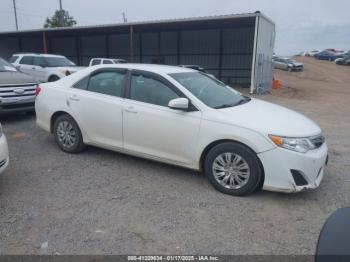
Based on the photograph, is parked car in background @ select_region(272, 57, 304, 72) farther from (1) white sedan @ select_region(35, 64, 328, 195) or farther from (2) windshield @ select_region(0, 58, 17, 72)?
(1) white sedan @ select_region(35, 64, 328, 195)

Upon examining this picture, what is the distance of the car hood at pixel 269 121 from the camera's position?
3.86m

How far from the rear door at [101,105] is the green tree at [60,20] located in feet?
126

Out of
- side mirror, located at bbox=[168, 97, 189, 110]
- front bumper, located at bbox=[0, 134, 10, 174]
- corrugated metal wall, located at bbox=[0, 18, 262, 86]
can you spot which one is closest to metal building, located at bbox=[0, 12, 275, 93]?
corrugated metal wall, located at bbox=[0, 18, 262, 86]

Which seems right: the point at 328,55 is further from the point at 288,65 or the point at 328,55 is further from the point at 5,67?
the point at 5,67

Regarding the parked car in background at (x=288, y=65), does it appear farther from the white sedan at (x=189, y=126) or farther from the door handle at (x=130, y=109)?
the door handle at (x=130, y=109)

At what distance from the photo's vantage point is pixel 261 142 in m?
3.80

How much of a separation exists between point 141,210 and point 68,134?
2.44 meters

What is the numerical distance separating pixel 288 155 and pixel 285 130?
328mm

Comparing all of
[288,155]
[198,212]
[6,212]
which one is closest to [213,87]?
[288,155]

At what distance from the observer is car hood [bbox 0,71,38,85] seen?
7.63 m

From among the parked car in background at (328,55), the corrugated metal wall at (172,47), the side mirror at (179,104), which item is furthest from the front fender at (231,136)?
the parked car in background at (328,55)

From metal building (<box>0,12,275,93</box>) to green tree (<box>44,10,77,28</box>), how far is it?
1121 centimetres

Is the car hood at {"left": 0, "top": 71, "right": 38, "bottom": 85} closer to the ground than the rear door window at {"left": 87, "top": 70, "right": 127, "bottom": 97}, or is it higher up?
closer to the ground

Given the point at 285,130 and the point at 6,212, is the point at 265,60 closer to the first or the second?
the point at 285,130
